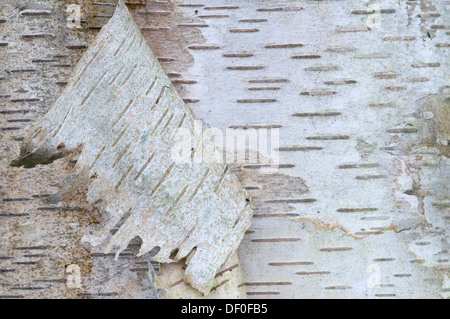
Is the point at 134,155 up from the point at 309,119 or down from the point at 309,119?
down

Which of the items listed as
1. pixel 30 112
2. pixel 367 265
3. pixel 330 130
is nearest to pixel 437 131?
pixel 330 130

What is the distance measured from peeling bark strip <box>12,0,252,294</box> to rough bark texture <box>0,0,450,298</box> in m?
0.19

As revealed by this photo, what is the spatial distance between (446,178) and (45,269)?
1453 millimetres

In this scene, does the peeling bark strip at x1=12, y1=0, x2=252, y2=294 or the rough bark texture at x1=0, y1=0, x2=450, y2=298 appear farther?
the rough bark texture at x1=0, y1=0, x2=450, y2=298

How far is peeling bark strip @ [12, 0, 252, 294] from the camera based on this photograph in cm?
108

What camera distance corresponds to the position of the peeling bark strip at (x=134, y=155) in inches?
42.4

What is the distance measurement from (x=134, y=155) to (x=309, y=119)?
1.98 ft

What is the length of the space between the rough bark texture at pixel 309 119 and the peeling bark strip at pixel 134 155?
191mm

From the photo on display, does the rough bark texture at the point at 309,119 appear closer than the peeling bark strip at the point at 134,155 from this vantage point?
No

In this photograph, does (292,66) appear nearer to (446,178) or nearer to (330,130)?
(330,130)

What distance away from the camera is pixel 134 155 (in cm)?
108

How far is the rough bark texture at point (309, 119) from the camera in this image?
4.13ft

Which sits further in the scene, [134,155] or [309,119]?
[309,119]

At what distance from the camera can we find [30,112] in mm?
1283
